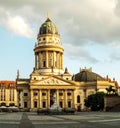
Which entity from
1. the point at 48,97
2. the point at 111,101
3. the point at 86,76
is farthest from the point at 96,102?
the point at 86,76

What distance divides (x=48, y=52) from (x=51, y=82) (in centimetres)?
1565

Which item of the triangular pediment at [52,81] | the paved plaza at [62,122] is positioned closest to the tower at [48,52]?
the triangular pediment at [52,81]

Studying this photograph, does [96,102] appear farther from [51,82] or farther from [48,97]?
[51,82]

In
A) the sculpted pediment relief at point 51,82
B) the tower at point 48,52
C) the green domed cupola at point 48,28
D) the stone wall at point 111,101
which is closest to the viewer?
the stone wall at point 111,101

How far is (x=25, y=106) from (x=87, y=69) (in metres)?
37.6

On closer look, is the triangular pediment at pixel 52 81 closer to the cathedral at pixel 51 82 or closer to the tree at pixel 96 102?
the cathedral at pixel 51 82

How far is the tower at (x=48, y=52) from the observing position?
158m

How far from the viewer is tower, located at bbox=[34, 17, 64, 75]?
158 metres

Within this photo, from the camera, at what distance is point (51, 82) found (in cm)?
15088

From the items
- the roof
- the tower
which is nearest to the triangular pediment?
the tower

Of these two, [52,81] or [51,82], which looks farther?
[51,82]

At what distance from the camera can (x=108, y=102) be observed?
108250 mm

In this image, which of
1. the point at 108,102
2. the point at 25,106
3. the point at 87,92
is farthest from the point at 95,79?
the point at 108,102

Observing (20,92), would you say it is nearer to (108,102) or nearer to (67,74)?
(67,74)
